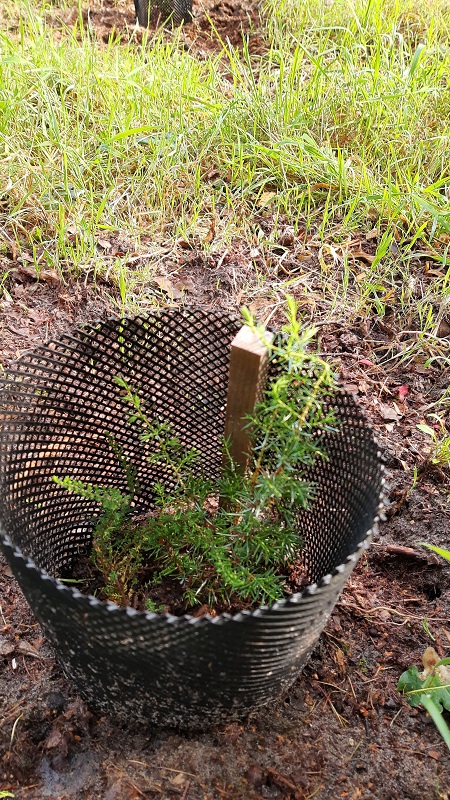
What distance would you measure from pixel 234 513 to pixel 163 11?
341 centimetres

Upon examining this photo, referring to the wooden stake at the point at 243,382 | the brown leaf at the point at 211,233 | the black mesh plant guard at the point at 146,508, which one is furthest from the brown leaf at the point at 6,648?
the brown leaf at the point at 211,233

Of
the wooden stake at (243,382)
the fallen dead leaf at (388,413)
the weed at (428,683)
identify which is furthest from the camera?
the fallen dead leaf at (388,413)

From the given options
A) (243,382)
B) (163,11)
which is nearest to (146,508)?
(243,382)

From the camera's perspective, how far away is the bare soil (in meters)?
1.41

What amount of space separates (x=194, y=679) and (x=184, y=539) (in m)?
0.42

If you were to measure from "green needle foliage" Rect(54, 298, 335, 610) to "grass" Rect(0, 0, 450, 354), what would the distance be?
0.93 metres

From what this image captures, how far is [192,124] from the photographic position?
286 centimetres

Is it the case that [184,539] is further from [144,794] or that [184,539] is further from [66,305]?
[66,305]

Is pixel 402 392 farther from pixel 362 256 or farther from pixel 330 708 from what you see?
pixel 330 708

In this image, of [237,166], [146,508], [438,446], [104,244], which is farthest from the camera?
[237,166]

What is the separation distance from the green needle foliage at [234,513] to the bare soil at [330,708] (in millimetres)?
239

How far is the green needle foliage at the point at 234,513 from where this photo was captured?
135 cm

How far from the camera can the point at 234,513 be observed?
1.46 meters

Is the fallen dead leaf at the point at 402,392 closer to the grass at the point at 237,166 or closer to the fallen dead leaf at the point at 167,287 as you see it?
the grass at the point at 237,166
